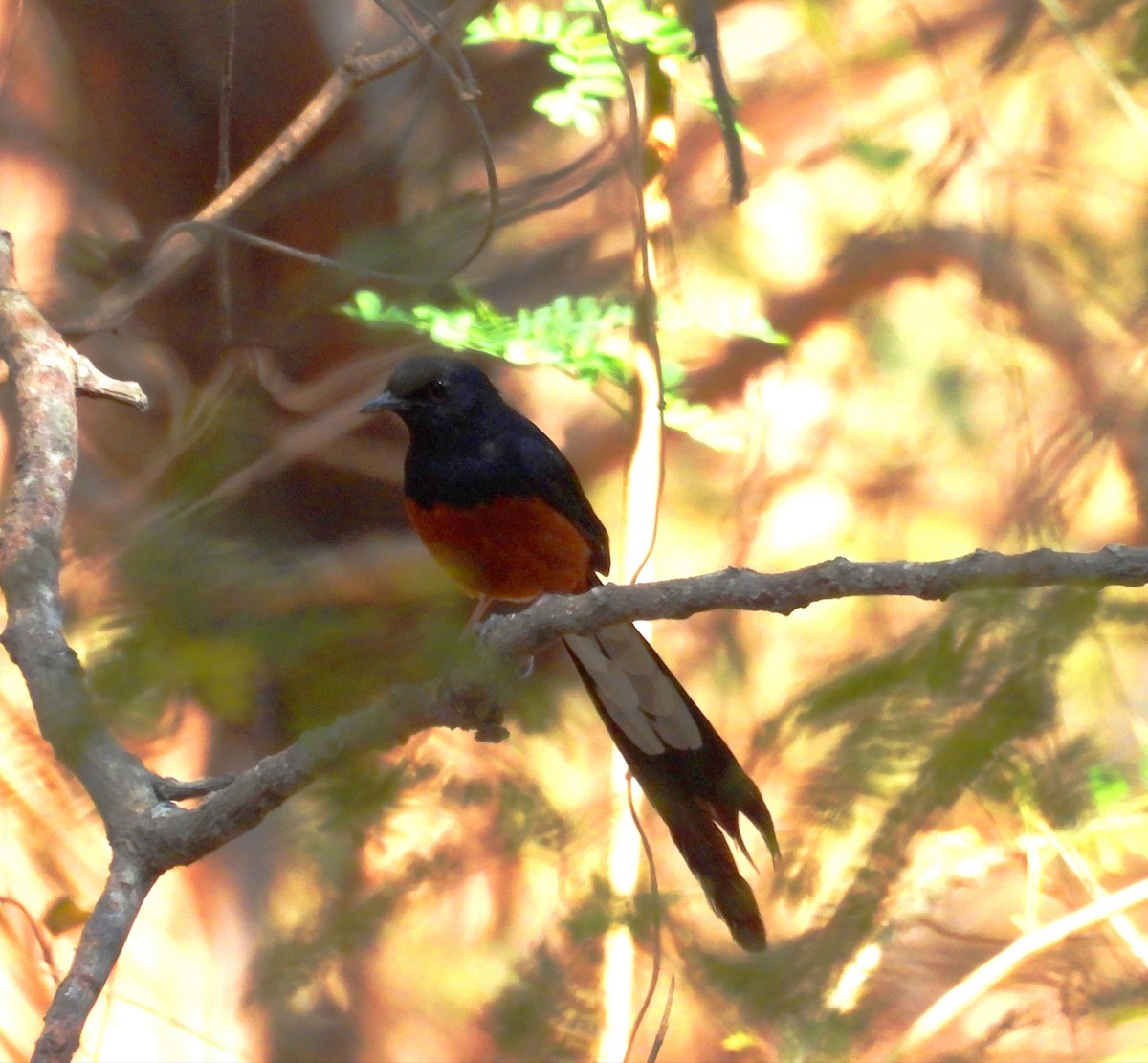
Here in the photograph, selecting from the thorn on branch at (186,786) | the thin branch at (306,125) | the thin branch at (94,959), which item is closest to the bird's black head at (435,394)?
the thin branch at (306,125)

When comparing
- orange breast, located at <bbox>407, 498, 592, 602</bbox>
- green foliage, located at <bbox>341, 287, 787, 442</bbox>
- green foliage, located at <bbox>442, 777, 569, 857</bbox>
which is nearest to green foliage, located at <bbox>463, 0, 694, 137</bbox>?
green foliage, located at <bbox>341, 287, 787, 442</bbox>

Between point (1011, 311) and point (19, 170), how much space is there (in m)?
2.11

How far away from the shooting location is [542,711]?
0.76 meters

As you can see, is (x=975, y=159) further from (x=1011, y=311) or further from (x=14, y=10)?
(x=14, y=10)

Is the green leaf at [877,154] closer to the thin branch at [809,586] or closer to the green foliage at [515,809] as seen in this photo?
the thin branch at [809,586]

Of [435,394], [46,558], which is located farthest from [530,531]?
[46,558]

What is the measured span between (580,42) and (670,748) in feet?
5.15

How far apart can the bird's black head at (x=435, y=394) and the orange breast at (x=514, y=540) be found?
7.7 inches

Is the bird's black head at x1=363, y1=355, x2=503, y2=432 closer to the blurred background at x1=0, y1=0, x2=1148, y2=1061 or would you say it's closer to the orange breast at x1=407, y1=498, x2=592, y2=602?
the orange breast at x1=407, y1=498, x2=592, y2=602

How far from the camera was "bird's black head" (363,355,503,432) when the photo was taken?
2246mm

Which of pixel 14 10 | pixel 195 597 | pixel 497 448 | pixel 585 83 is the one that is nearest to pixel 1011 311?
pixel 195 597

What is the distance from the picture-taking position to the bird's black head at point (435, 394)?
2246 mm

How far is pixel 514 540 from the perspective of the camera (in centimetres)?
229

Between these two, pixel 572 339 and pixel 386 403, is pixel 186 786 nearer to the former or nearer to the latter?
pixel 386 403
